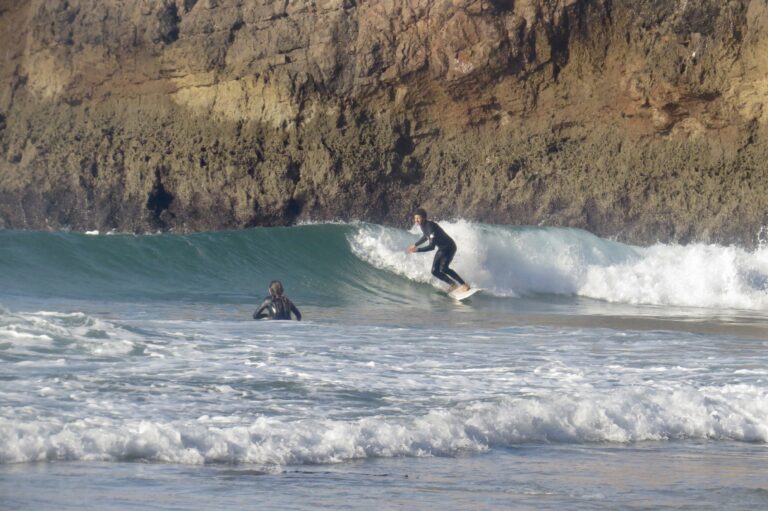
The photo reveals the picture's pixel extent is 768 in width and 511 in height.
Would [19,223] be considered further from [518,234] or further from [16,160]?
[518,234]

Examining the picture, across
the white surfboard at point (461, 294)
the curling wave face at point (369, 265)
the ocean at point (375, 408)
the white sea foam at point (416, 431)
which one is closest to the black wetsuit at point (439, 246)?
the white surfboard at point (461, 294)

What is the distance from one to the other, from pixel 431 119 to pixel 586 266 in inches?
189

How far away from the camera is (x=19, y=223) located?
24828 mm

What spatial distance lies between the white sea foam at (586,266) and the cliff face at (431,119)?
1524mm

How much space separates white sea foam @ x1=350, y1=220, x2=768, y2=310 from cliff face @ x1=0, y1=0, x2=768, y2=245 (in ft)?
5.00

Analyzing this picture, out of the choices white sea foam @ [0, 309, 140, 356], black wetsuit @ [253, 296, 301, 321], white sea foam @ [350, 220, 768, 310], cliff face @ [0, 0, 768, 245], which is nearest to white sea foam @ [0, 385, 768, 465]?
white sea foam @ [0, 309, 140, 356]

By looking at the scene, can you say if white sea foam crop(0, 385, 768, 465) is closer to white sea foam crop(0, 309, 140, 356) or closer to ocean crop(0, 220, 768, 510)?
ocean crop(0, 220, 768, 510)

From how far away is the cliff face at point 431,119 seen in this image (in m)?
21.3

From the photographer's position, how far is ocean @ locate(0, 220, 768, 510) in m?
6.02

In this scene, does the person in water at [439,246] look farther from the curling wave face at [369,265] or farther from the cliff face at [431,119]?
the cliff face at [431,119]

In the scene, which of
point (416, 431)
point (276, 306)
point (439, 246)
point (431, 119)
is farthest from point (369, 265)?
point (416, 431)

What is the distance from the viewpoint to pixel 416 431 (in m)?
7.11

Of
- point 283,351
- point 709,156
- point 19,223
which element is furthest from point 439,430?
point 19,223

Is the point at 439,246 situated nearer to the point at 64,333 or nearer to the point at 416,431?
the point at 64,333
